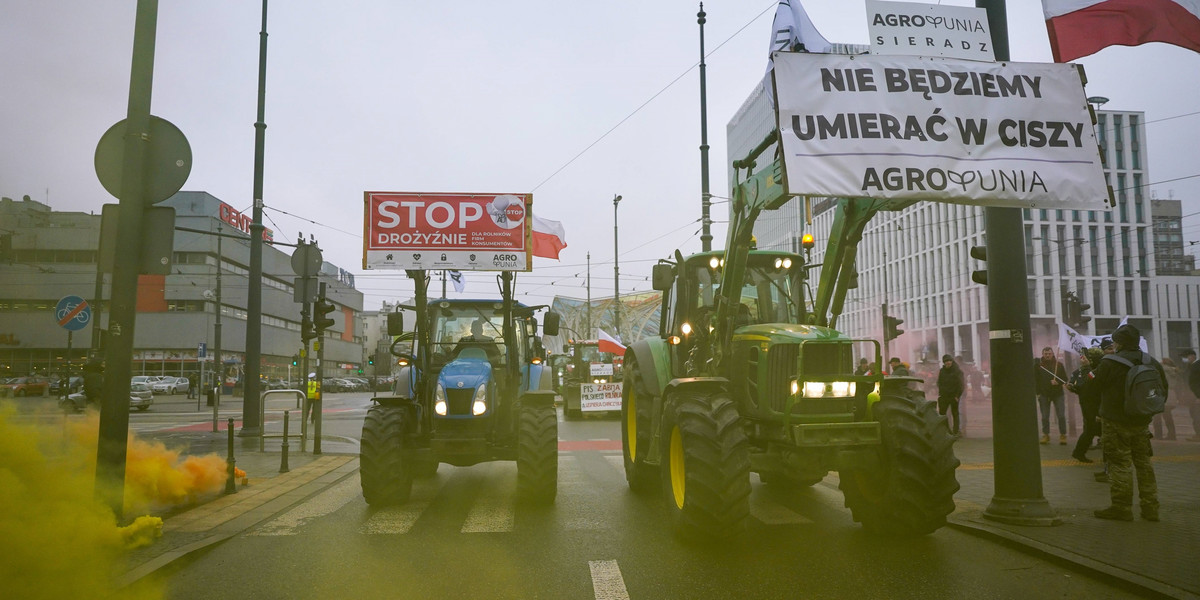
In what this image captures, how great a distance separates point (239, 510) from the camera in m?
8.39

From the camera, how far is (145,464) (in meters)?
8.29

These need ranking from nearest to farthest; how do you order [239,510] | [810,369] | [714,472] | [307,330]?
[714,472]
[810,369]
[239,510]
[307,330]

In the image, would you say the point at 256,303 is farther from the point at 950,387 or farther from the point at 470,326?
the point at 950,387

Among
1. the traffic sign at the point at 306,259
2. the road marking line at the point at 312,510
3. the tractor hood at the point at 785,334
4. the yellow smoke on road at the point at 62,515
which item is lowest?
the road marking line at the point at 312,510

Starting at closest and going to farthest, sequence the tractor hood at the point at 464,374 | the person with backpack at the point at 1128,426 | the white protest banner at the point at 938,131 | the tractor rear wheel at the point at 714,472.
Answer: the tractor rear wheel at the point at 714,472 → the white protest banner at the point at 938,131 → the person with backpack at the point at 1128,426 → the tractor hood at the point at 464,374

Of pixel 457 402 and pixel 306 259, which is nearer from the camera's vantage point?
pixel 457 402

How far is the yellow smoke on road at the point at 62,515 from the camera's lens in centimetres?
488

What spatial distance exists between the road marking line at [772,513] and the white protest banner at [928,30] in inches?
179

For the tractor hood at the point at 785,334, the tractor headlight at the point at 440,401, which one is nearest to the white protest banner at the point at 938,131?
the tractor hood at the point at 785,334

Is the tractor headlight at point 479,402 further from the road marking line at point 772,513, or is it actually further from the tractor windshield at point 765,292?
the road marking line at point 772,513

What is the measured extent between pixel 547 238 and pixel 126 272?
17006mm

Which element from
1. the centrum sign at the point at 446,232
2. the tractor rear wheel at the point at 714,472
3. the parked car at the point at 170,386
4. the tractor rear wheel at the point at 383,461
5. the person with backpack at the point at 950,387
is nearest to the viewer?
the tractor rear wheel at the point at 714,472

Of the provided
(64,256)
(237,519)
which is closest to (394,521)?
(237,519)

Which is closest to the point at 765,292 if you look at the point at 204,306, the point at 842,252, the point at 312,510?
the point at 842,252
